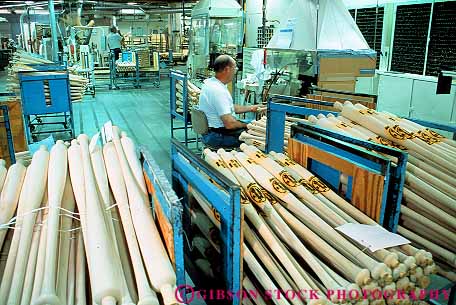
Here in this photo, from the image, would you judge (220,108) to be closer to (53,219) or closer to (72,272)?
(53,219)

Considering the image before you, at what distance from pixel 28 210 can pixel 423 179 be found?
2000 millimetres

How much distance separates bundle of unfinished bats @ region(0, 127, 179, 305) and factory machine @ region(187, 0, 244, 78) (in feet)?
17.9

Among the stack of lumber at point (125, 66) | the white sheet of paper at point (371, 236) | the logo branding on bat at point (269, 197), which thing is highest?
the stack of lumber at point (125, 66)

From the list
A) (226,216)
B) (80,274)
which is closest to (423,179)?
(226,216)

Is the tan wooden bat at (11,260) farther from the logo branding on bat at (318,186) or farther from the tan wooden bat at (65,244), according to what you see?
the logo branding on bat at (318,186)

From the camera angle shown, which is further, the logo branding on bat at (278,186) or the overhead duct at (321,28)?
the overhead duct at (321,28)

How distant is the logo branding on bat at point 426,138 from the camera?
7.65ft

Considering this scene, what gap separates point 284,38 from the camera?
4.29 metres

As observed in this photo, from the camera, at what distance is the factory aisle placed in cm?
595

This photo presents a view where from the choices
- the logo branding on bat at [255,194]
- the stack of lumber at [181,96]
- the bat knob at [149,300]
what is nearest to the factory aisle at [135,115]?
the stack of lumber at [181,96]

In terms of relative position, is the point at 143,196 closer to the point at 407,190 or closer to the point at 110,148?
the point at 110,148

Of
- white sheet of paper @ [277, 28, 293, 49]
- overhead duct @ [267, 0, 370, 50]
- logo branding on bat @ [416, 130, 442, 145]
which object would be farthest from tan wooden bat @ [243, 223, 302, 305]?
white sheet of paper @ [277, 28, 293, 49]

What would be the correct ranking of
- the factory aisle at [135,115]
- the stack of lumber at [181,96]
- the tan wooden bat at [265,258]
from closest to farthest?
1. the tan wooden bat at [265,258]
2. the stack of lumber at [181,96]
3. the factory aisle at [135,115]

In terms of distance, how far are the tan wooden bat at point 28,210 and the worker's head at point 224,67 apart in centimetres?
213
